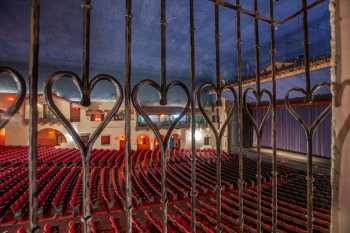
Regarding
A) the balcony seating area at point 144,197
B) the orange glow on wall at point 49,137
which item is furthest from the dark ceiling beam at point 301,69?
the orange glow on wall at point 49,137

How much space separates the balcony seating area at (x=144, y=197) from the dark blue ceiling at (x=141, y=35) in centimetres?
688

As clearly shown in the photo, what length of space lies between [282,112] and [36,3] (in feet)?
57.9

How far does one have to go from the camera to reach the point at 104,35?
37.8 ft

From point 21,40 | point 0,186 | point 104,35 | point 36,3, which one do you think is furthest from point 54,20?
point 36,3

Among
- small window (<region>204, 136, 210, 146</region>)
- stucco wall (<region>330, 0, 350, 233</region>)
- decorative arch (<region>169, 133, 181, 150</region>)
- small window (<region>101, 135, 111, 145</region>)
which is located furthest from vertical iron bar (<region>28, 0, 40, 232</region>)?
small window (<region>204, 136, 210, 146</region>)

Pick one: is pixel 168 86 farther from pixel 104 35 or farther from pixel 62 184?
→ pixel 104 35

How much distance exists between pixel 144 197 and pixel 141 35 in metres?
8.74

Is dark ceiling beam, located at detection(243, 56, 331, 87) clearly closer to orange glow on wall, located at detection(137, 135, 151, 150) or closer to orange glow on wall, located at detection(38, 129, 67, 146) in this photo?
orange glow on wall, located at detection(137, 135, 151, 150)

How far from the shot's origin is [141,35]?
11.5 m

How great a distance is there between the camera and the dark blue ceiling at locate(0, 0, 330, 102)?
8834 millimetres

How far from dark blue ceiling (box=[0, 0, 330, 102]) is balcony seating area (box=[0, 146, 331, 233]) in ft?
22.6

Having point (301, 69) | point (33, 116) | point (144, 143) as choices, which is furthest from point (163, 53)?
point (144, 143)

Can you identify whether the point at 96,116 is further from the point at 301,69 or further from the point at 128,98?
the point at 128,98

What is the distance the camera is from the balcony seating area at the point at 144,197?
5645 mm
